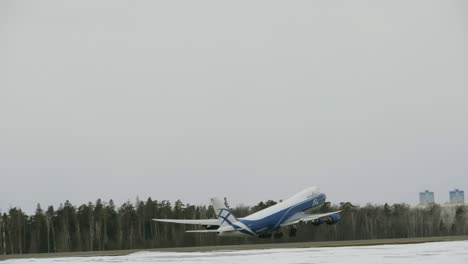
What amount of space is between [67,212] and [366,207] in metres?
59.3

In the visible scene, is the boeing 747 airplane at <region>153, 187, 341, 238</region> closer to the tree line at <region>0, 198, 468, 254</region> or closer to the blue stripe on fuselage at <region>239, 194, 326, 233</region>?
the blue stripe on fuselage at <region>239, 194, 326, 233</region>

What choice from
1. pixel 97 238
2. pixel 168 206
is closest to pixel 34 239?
pixel 97 238

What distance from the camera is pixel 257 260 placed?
56094mm

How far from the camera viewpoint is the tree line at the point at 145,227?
399ft

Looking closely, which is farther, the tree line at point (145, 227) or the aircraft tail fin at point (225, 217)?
the tree line at point (145, 227)

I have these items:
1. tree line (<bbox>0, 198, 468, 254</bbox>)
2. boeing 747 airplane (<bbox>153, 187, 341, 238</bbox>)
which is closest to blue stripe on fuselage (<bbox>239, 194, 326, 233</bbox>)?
boeing 747 airplane (<bbox>153, 187, 341, 238</bbox>)

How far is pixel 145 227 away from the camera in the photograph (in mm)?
138750

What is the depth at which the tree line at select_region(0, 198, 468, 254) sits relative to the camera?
122 metres

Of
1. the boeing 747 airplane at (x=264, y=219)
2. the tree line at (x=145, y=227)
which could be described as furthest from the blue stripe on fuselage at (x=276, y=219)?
the tree line at (x=145, y=227)

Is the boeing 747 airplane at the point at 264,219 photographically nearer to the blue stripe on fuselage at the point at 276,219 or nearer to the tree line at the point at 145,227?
the blue stripe on fuselage at the point at 276,219

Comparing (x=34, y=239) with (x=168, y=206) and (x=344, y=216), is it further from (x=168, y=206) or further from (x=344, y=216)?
(x=344, y=216)

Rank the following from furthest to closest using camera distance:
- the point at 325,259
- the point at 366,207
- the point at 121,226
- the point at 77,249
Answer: the point at 366,207 → the point at 121,226 → the point at 77,249 → the point at 325,259

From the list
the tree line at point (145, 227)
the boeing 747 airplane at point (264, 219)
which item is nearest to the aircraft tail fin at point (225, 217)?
the boeing 747 airplane at point (264, 219)

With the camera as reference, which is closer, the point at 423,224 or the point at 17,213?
the point at 17,213
